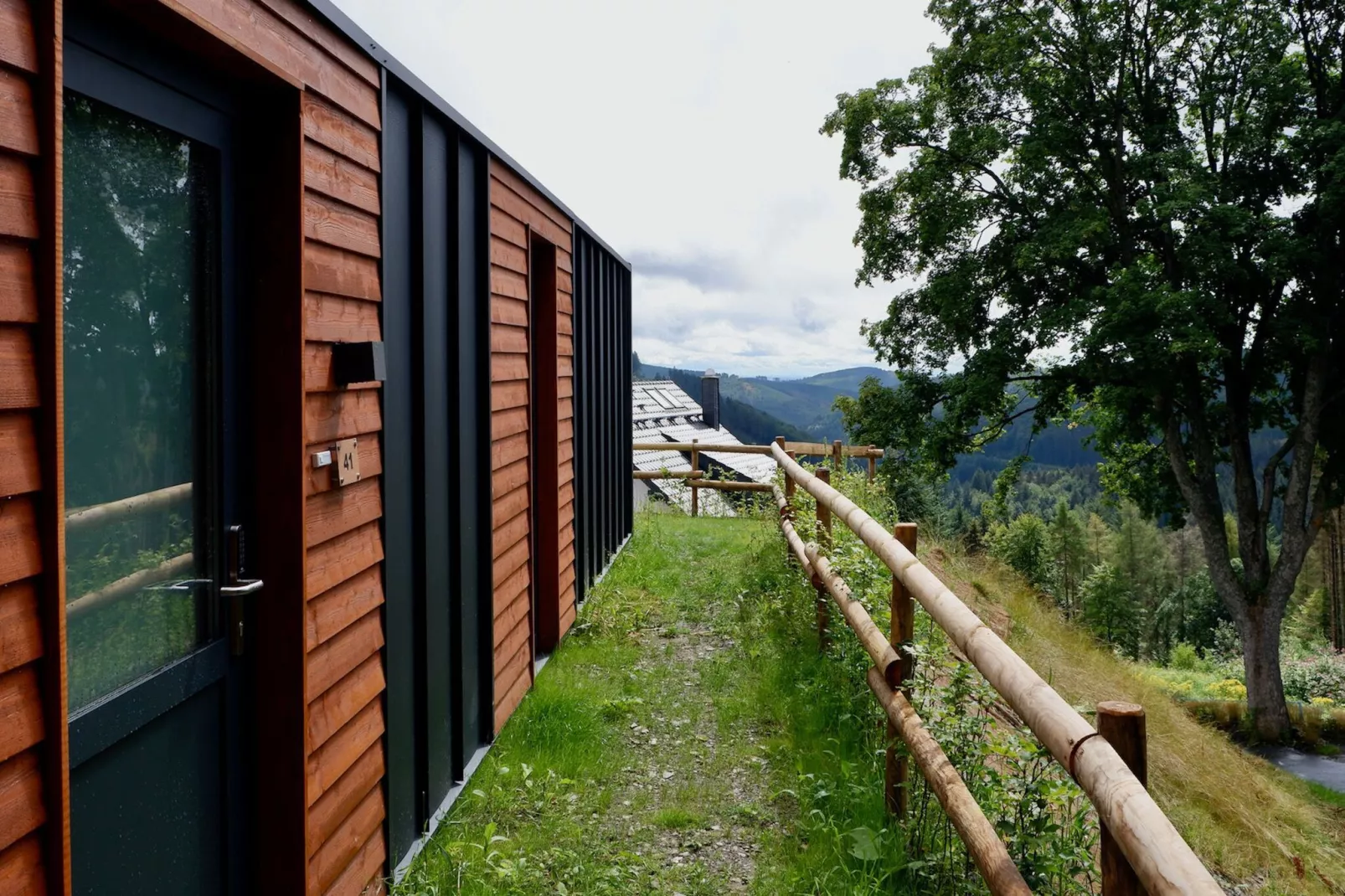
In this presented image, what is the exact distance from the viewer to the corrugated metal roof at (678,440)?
47.9 ft

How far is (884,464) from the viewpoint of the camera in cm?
1916

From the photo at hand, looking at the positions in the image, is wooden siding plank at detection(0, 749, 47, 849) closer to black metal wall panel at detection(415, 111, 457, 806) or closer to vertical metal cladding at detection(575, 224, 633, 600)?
black metal wall panel at detection(415, 111, 457, 806)

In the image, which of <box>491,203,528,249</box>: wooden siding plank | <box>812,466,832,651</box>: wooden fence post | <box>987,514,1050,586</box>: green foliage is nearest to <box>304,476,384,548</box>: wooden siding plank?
<box>491,203,528,249</box>: wooden siding plank

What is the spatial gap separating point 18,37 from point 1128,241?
64.9ft

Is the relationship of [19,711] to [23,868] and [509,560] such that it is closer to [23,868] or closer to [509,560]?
[23,868]

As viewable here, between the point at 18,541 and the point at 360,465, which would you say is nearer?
the point at 18,541

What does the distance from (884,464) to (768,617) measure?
13212 mm

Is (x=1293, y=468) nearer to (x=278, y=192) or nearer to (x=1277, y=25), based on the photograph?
(x=1277, y=25)

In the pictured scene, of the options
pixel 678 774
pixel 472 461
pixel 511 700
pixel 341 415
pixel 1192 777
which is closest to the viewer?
pixel 341 415

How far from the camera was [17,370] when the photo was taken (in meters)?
1.53

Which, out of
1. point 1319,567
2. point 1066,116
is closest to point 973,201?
point 1066,116

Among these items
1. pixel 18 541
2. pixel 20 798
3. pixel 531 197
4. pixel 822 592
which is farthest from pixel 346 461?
pixel 822 592

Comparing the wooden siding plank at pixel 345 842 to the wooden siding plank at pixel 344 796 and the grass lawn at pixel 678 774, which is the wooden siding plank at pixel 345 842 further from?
the grass lawn at pixel 678 774

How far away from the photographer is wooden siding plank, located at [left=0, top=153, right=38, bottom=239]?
150 cm
